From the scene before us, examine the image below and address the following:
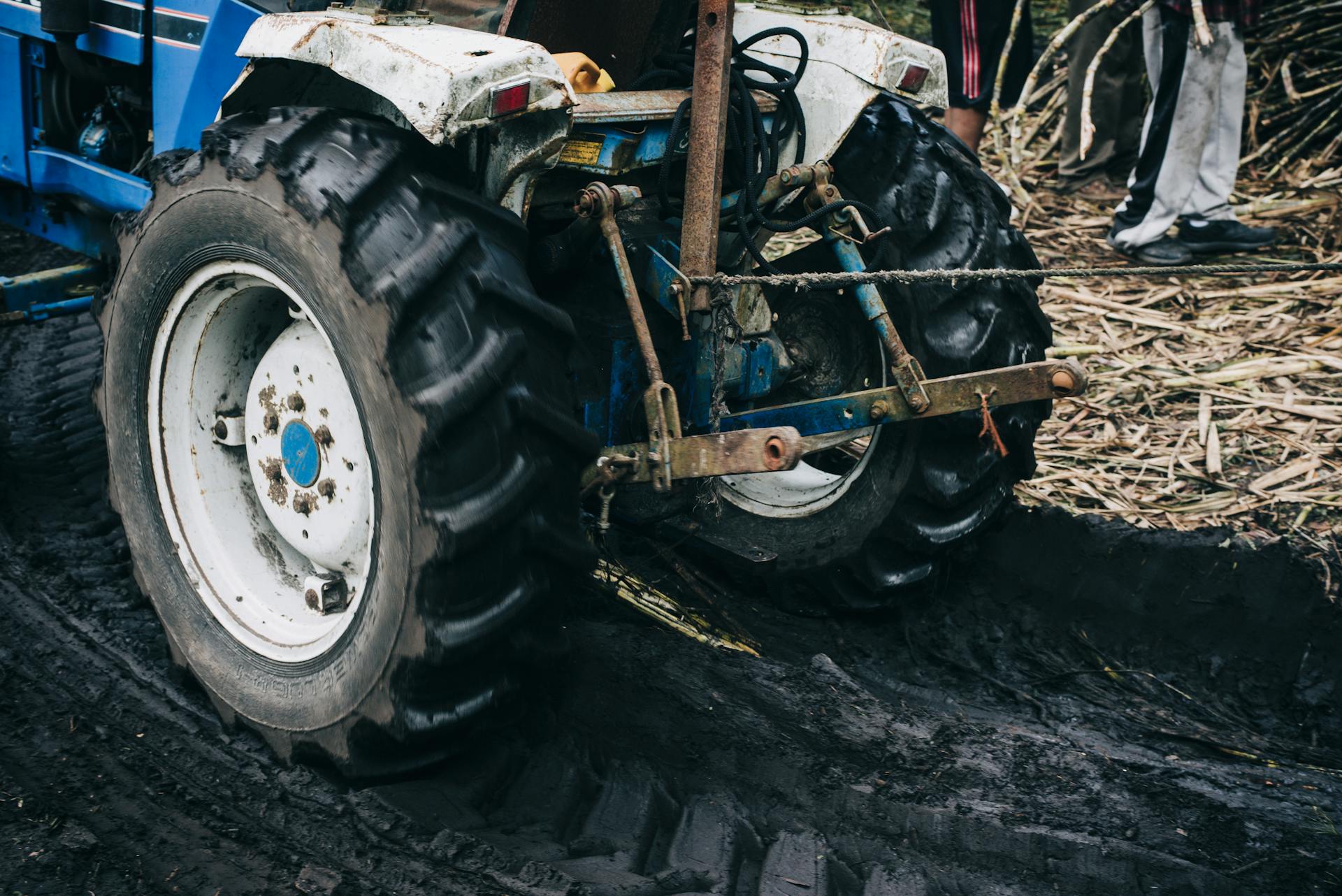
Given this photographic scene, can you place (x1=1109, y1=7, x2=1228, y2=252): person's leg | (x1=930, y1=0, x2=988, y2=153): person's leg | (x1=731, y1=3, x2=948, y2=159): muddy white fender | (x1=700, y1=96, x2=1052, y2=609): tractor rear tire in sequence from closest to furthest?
(x1=731, y1=3, x2=948, y2=159): muddy white fender, (x1=700, y1=96, x2=1052, y2=609): tractor rear tire, (x1=1109, y1=7, x2=1228, y2=252): person's leg, (x1=930, y1=0, x2=988, y2=153): person's leg

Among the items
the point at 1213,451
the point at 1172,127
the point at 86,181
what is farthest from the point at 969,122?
the point at 86,181

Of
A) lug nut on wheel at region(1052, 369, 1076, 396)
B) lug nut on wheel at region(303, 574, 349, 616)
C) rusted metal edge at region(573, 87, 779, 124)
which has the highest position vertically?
rusted metal edge at region(573, 87, 779, 124)

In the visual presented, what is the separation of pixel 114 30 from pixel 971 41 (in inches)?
157

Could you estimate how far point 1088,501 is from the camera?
416 cm

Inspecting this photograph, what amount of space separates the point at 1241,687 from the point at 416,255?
257 centimetres

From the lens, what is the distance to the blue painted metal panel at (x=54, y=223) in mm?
3979

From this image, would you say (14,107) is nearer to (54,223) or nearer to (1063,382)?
(54,223)

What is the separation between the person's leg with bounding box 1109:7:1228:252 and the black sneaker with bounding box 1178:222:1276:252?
0.14 m

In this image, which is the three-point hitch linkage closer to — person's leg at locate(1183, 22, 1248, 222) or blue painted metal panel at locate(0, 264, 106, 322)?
blue painted metal panel at locate(0, 264, 106, 322)

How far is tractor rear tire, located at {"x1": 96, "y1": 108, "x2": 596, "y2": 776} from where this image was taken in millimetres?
2277

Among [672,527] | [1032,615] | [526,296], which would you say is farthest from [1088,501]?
[526,296]

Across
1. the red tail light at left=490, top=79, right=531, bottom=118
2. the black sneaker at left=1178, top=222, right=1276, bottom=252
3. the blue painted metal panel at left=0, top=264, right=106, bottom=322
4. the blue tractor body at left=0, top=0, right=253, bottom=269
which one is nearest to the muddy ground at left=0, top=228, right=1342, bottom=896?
the blue painted metal panel at left=0, top=264, right=106, bottom=322

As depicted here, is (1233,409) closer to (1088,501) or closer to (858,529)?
(1088,501)

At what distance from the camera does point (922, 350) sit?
10.3 feet
